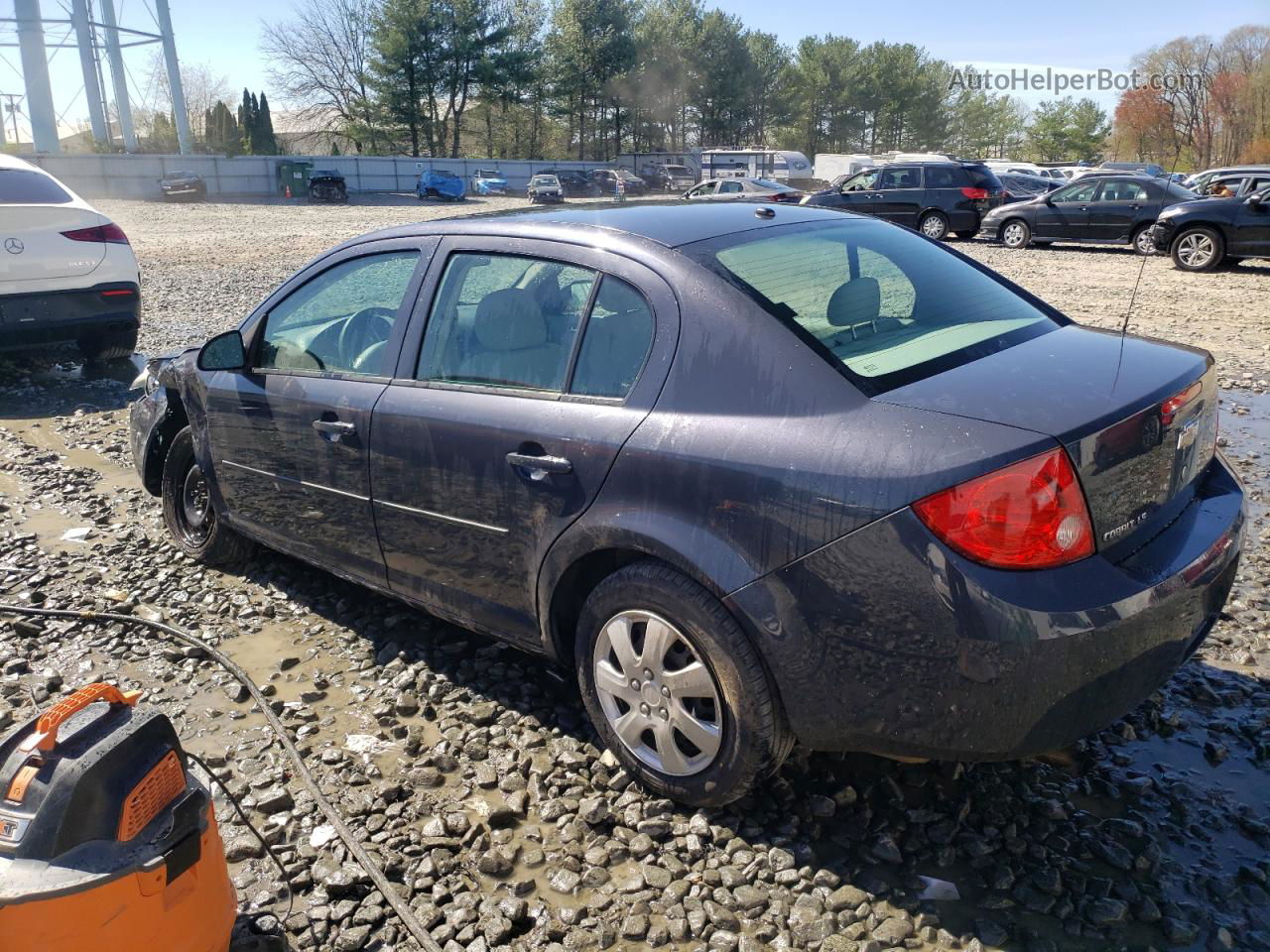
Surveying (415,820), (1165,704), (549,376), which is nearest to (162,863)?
(415,820)

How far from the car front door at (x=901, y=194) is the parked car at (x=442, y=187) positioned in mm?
29554

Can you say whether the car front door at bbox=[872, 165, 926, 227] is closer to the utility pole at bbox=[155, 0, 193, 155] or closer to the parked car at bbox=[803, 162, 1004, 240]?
the parked car at bbox=[803, 162, 1004, 240]

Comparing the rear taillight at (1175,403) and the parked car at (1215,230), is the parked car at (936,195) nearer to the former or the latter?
the parked car at (1215,230)

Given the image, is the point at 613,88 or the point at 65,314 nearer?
the point at 65,314

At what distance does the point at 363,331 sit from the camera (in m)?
3.78

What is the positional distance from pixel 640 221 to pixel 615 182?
49404mm

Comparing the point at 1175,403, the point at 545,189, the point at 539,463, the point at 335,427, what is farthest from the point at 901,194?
the point at 545,189

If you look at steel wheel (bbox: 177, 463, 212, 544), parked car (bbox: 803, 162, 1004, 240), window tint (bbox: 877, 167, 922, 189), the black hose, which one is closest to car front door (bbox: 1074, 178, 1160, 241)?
parked car (bbox: 803, 162, 1004, 240)

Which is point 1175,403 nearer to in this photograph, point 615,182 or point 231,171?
point 615,182

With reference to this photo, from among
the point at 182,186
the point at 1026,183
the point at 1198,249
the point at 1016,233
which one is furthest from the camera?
the point at 182,186

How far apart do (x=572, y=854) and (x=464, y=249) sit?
196 centimetres

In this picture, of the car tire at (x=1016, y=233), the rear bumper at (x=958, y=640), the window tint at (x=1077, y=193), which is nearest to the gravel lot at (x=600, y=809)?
the rear bumper at (x=958, y=640)

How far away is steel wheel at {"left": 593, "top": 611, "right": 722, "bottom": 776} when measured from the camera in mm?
2652

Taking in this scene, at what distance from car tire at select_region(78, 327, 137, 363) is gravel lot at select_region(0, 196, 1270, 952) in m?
5.07
